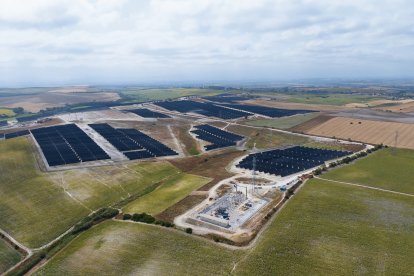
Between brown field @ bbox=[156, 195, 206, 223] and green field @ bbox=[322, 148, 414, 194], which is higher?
green field @ bbox=[322, 148, 414, 194]

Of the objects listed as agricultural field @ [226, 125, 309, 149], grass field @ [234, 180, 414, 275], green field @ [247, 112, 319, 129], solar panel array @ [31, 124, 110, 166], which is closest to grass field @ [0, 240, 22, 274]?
grass field @ [234, 180, 414, 275]

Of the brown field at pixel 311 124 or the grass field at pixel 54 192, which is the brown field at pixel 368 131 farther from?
the grass field at pixel 54 192

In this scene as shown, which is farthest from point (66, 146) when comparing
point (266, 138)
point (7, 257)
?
point (266, 138)

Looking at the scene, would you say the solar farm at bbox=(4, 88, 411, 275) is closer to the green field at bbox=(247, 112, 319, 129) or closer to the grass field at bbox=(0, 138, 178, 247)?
the grass field at bbox=(0, 138, 178, 247)

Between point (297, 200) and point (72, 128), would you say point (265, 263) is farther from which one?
point (72, 128)

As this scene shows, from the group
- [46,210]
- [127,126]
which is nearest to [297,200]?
[46,210]

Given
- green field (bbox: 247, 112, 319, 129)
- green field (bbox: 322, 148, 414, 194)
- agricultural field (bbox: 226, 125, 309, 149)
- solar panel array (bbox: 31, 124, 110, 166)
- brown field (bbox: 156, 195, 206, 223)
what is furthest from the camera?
green field (bbox: 247, 112, 319, 129)

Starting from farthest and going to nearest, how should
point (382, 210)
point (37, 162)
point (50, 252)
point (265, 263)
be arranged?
point (37, 162)
point (382, 210)
point (50, 252)
point (265, 263)
